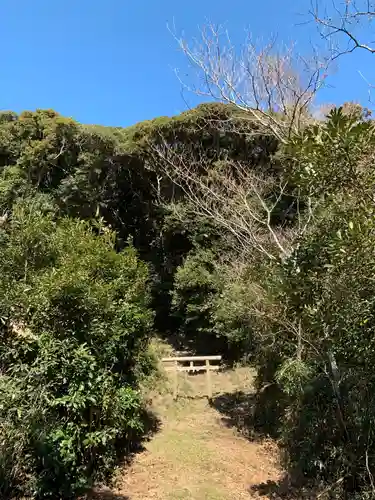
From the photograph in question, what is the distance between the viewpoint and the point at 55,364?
5.49m

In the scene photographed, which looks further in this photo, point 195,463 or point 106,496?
point 195,463

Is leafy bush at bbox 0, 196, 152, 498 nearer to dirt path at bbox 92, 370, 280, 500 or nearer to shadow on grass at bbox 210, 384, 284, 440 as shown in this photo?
dirt path at bbox 92, 370, 280, 500

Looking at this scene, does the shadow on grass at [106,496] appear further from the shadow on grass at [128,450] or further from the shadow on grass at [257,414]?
the shadow on grass at [257,414]

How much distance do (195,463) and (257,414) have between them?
296cm

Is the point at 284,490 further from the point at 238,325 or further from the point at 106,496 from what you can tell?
the point at 238,325

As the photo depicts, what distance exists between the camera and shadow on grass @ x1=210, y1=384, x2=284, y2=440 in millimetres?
9688

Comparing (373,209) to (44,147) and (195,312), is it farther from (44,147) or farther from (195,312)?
(44,147)

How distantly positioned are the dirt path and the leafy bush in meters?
0.70

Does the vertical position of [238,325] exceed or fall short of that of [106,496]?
it exceeds it

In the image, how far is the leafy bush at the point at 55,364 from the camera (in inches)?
206

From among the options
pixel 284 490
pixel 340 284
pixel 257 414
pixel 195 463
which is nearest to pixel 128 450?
pixel 195 463

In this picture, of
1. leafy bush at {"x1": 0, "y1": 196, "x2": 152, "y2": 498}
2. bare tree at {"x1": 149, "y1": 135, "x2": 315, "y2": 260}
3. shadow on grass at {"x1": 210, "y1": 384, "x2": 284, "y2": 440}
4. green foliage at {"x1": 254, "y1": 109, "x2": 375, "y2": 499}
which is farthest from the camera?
shadow on grass at {"x1": 210, "y1": 384, "x2": 284, "y2": 440}

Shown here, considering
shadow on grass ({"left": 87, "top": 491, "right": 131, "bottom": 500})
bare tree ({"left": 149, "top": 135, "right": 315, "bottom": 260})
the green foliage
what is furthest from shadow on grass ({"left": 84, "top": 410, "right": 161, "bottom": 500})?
bare tree ({"left": 149, "top": 135, "right": 315, "bottom": 260})

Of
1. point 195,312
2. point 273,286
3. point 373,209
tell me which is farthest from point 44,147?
point 373,209
